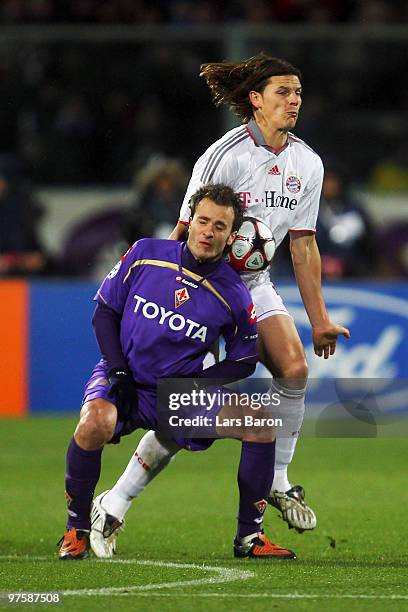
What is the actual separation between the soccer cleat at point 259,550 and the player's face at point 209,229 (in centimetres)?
125

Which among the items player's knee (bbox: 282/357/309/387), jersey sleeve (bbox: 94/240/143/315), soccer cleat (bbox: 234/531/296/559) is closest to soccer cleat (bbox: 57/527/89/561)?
soccer cleat (bbox: 234/531/296/559)

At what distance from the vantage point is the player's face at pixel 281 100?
6.46 m

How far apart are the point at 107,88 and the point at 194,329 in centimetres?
831

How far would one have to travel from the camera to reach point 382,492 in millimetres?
8453

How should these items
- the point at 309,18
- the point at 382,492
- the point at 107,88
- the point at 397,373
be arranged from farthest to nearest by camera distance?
the point at 309,18 < the point at 107,88 < the point at 397,373 < the point at 382,492

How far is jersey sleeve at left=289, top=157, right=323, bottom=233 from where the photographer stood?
6656mm

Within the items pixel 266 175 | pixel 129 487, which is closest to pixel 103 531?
pixel 129 487

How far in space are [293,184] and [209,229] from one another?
862mm

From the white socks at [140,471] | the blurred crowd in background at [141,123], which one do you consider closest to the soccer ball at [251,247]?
the white socks at [140,471]

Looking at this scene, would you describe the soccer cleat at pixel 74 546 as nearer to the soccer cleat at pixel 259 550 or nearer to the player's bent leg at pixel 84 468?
the player's bent leg at pixel 84 468

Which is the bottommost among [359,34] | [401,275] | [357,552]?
[357,552]

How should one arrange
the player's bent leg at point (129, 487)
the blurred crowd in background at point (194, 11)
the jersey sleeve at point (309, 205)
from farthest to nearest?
the blurred crowd in background at point (194, 11) < the jersey sleeve at point (309, 205) < the player's bent leg at point (129, 487)

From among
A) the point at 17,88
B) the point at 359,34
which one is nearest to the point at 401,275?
the point at 359,34

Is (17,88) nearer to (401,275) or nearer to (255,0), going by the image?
(255,0)
